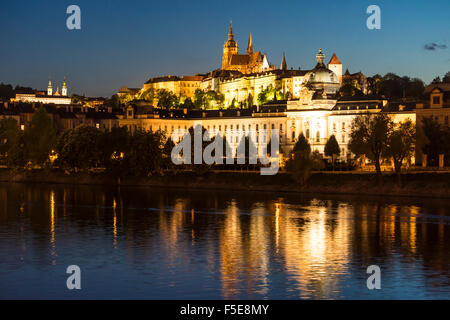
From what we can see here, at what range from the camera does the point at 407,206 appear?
73.1 meters

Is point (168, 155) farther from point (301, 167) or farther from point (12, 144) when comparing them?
point (12, 144)

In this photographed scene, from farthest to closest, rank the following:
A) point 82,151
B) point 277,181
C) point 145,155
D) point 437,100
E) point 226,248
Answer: point 437,100, point 82,151, point 145,155, point 277,181, point 226,248

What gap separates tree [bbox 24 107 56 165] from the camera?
368 feet

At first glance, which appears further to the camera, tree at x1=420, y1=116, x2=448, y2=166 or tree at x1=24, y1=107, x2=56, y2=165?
tree at x1=24, y1=107, x2=56, y2=165

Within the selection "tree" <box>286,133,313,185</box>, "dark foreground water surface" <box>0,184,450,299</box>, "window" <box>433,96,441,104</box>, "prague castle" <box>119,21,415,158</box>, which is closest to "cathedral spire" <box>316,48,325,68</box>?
"prague castle" <box>119,21,415,158</box>

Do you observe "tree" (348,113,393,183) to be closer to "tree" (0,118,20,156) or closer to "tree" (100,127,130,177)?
"tree" (100,127,130,177)

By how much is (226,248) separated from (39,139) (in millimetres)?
72791

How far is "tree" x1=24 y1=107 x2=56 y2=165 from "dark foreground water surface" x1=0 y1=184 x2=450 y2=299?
3226 cm

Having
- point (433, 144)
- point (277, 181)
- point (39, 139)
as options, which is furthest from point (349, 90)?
point (277, 181)

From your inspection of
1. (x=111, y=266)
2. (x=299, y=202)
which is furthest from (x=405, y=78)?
(x=111, y=266)

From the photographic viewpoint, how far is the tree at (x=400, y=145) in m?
85.1

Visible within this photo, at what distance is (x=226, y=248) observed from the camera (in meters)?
47.5

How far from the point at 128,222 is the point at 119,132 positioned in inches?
1955

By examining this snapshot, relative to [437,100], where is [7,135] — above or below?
below
